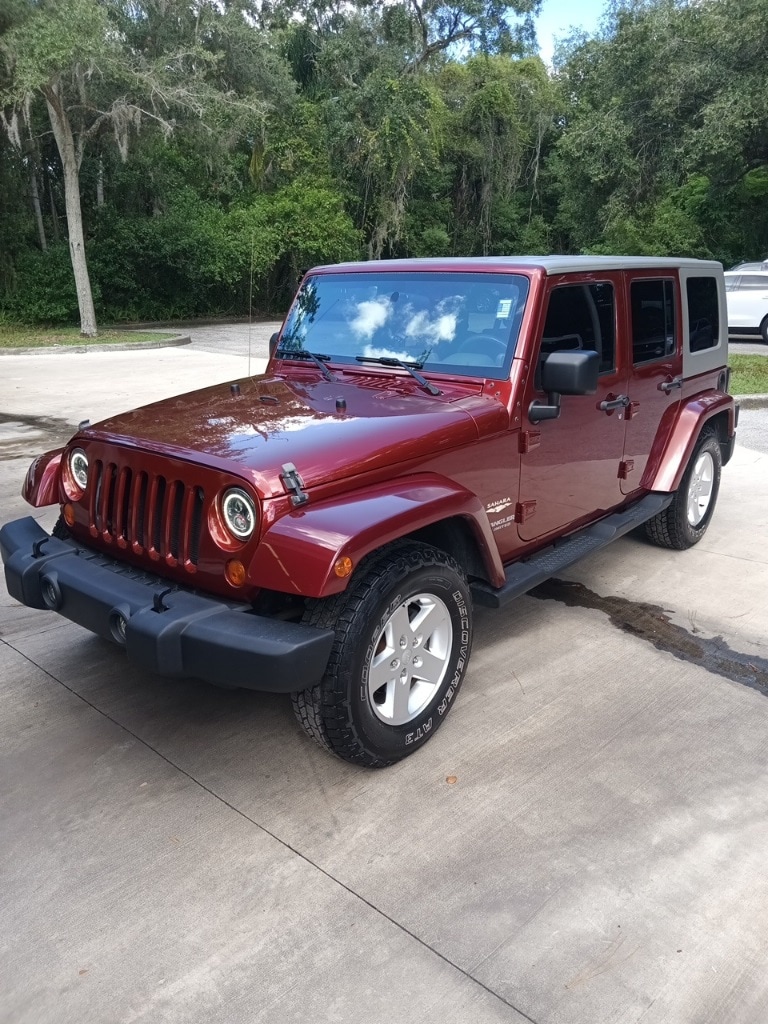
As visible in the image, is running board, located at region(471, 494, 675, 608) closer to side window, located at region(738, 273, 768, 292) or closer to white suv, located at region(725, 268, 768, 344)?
white suv, located at region(725, 268, 768, 344)

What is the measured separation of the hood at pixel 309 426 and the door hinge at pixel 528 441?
165mm

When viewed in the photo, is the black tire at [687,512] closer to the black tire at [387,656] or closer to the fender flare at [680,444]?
the fender flare at [680,444]

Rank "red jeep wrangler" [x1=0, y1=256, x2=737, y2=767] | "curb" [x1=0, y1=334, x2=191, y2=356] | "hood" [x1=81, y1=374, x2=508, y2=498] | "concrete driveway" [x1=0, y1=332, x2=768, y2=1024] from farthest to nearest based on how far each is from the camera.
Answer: "curb" [x1=0, y1=334, x2=191, y2=356]
"hood" [x1=81, y1=374, x2=508, y2=498]
"red jeep wrangler" [x1=0, y1=256, x2=737, y2=767]
"concrete driveway" [x1=0, y1=332, x2=768, y2=1024]

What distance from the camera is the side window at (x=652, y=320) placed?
177 inches

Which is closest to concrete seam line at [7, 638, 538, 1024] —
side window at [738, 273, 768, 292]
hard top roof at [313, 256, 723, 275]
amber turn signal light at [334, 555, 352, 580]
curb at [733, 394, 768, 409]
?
amber turn signal light at [334, 555, 352, 580]

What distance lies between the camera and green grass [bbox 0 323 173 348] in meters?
19.3

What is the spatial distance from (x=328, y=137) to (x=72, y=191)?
1258 centimetres

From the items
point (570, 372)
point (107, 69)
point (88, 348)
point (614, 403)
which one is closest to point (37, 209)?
point (107, 69)

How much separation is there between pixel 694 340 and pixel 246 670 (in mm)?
3861

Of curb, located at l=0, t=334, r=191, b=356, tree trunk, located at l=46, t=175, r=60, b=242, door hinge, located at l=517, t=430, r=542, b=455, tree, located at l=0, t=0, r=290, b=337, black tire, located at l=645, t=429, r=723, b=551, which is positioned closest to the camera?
door hinge, located at l=517, t=430, r=542, b=455

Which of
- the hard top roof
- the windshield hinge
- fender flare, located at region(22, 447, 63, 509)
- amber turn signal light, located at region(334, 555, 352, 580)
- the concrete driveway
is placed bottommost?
the concrete driveway

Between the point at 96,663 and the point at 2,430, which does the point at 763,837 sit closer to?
the point at 96,663

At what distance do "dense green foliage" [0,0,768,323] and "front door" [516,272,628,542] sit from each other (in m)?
16.7

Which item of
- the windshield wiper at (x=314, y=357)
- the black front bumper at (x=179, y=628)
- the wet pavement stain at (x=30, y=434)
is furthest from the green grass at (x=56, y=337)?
the black front bumper at (x=179, y=628)
